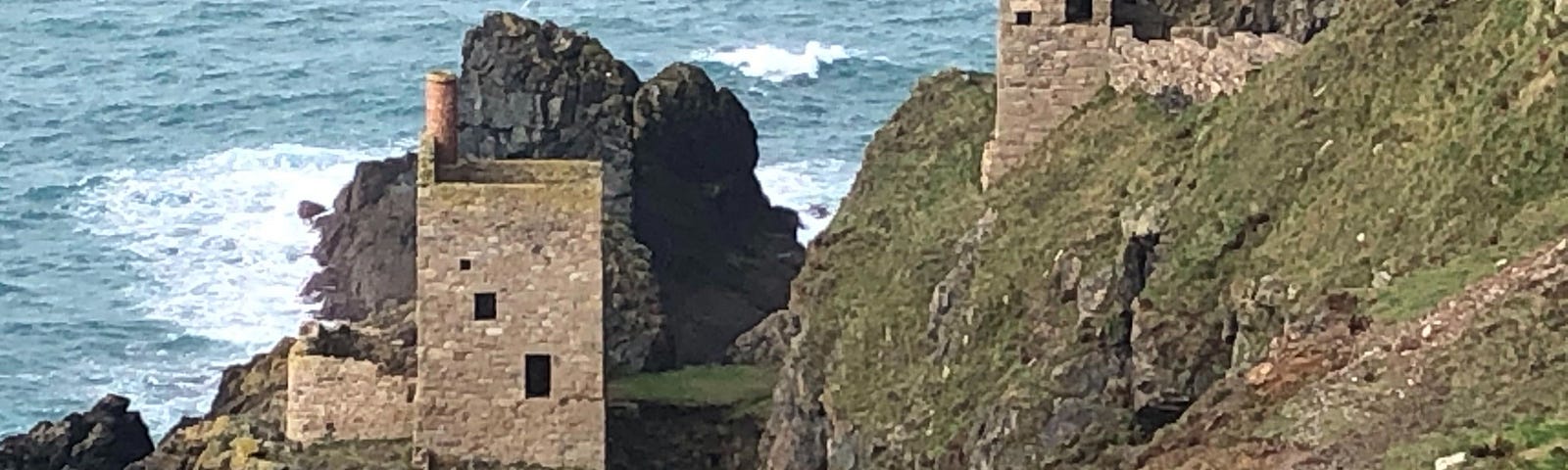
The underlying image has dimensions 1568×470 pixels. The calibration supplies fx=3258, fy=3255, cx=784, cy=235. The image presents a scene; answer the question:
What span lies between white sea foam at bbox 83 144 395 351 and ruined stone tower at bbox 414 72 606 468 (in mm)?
35479

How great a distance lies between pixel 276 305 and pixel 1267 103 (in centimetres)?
4967

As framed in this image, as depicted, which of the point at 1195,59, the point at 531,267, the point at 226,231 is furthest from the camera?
the point at 226,231

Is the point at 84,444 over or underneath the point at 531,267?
underneath

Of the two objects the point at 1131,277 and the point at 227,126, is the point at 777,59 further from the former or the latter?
the point at 1131,277

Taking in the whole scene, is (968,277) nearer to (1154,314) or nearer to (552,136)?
(1154,314)

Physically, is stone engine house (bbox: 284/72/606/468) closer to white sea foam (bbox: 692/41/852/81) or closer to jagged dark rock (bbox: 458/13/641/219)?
jagged dark rock (bbox: 458/13/641/219)

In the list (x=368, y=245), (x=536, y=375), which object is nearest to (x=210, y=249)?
(x=368, y=245)

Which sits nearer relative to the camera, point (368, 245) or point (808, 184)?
point (368, 245)

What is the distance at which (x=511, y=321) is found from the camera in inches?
1967

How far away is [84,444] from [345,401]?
1567 centimetres

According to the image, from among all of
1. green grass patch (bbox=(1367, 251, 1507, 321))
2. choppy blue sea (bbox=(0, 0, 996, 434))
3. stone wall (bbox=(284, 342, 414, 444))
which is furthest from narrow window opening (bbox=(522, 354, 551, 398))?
choppy blue sea (bbox=(0, 0, 996, 434))

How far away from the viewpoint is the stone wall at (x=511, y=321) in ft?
162

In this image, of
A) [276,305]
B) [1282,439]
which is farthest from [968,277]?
[276,305]

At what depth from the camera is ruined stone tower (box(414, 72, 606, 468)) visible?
4941cm
